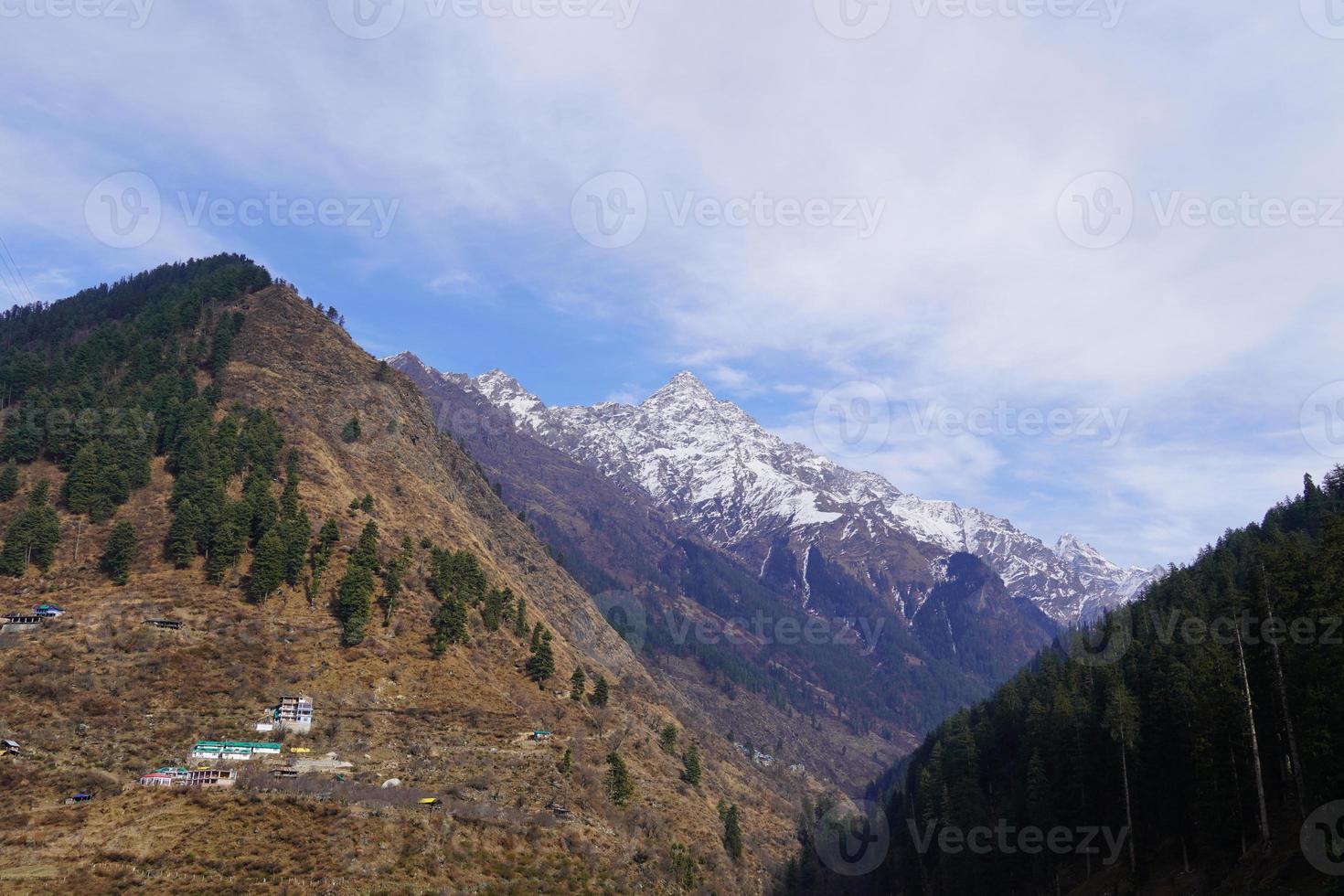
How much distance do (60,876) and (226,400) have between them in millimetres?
94990

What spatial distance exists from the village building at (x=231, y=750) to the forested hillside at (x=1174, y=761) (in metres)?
69.9

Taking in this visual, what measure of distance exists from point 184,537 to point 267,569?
11768mm

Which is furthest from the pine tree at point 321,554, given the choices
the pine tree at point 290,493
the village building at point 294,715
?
the village building at point 294,715

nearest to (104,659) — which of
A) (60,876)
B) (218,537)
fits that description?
(218,537)

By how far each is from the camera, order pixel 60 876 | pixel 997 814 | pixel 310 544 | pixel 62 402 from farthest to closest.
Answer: pixel 62 402 < pixel 310 544 < pixel 997 814 < pixel 60 876

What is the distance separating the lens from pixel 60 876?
5250 centimetres

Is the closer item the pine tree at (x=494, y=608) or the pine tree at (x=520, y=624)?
the pine tree at (x=494, y=608)

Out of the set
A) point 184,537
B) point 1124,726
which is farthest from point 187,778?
point 1124,726

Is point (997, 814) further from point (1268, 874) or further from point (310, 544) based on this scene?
point (310, 544)

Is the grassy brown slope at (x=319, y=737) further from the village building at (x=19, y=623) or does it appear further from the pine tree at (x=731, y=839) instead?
the pine tree at (x=731, y=839)

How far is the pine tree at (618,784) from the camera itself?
92000 mm

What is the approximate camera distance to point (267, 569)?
98188 millimetres

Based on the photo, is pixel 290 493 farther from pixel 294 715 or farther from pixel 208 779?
pixel 208 779

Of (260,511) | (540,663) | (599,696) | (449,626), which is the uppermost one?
(260,511)
